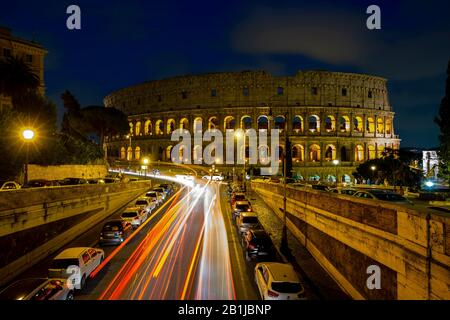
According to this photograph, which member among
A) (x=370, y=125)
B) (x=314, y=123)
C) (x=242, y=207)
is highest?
(x=314, y=123)

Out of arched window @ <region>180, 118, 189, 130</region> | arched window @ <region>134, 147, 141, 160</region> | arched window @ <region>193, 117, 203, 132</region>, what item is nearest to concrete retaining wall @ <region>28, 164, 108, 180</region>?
arched window @ <region>193, 117, 203, 132</region>

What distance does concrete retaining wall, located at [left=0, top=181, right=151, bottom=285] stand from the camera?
15165 millimetres

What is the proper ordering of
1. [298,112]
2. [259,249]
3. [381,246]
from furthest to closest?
1. [298,112]
2. [259,249]
3. [381,246]

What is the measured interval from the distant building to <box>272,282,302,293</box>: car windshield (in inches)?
1668

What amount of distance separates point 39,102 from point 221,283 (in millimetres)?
33524

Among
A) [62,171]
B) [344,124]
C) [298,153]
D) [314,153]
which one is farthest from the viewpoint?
[344,124]

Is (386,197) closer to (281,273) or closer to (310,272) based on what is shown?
(310,272)

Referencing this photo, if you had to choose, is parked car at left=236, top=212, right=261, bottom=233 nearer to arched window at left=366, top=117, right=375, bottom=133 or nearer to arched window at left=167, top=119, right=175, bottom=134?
arched window at left=167, top=119, right=175, bottom=134

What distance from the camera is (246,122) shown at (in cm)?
7425

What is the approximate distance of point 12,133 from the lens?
94.7 feet

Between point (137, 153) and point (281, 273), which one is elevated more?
point (137, 153)

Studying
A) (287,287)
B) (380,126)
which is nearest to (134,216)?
(287,287)

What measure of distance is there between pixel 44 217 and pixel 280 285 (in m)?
12.9
